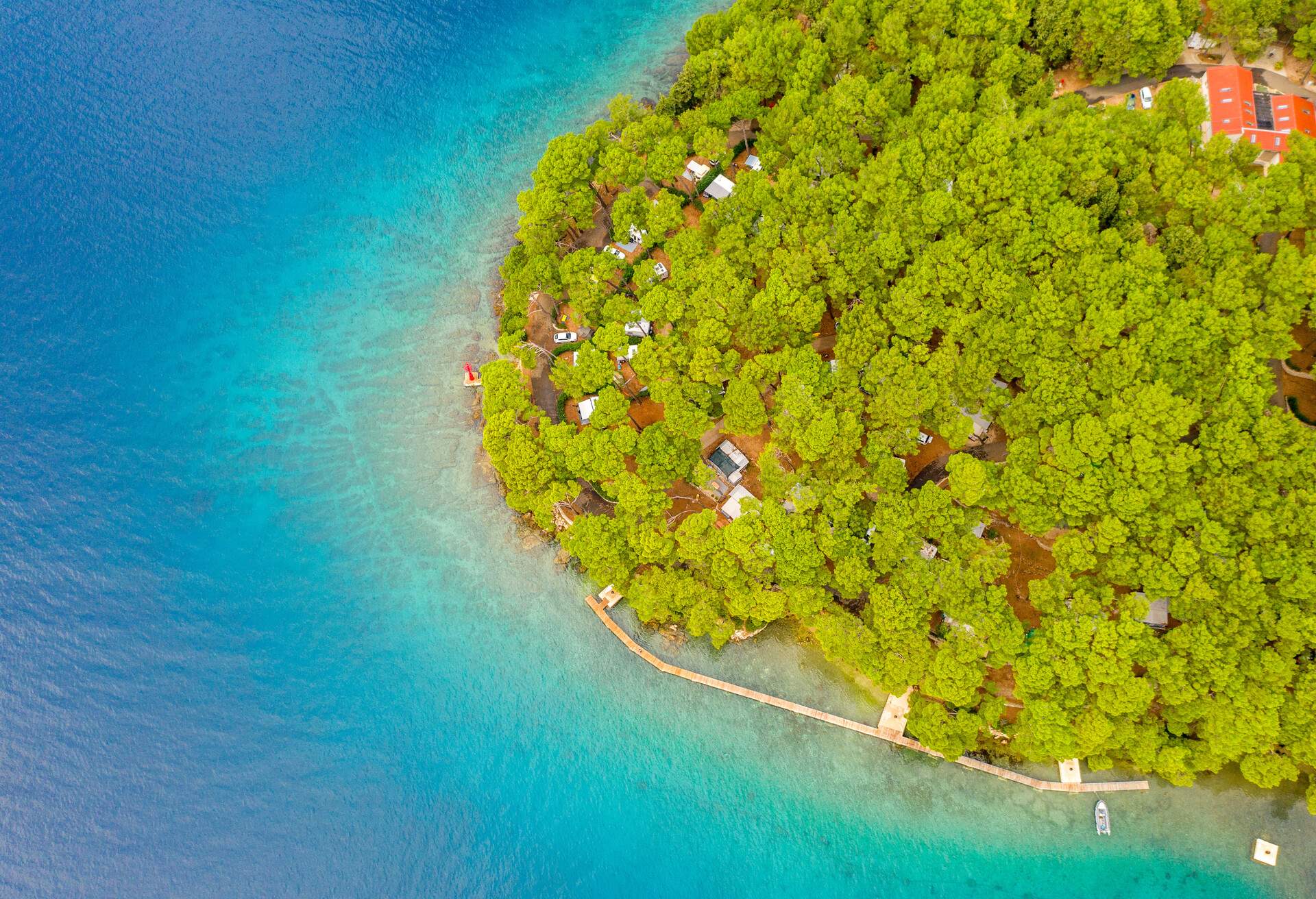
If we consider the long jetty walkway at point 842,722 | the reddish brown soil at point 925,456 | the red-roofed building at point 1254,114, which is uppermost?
the red-roofed building at point 1254,114

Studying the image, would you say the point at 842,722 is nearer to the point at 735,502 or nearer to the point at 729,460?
the point at 735,502

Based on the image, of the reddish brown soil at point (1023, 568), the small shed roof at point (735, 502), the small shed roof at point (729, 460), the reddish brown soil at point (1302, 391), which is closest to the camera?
the reddish brown soil at point (1302, 391)

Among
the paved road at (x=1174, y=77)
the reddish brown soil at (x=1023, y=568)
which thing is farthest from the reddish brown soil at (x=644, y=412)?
the paved road at (x=1174, y=77)

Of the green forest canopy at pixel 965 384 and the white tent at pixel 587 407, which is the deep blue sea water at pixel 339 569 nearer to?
the green forest canopy at pixel 965 384

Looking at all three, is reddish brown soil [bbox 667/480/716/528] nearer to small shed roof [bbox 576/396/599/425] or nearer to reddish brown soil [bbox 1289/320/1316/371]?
small shed roof [bbox 576/396/599/425]

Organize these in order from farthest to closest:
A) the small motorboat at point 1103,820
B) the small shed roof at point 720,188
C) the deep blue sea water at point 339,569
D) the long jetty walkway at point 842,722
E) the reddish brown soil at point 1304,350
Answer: the small shed roof at point 720,188 → the reddish brown soil at point 1304,350 → the deep blue sea water at point 339,569 → the long jetty walkway at point 842,722 → the small motorboat at point 1103,820

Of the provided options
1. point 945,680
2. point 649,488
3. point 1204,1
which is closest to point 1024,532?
point 945,680

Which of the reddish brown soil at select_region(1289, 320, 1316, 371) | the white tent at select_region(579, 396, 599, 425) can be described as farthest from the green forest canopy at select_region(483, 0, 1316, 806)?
the reddish brown soil at select_region(1289, 320, 1316, 371)
